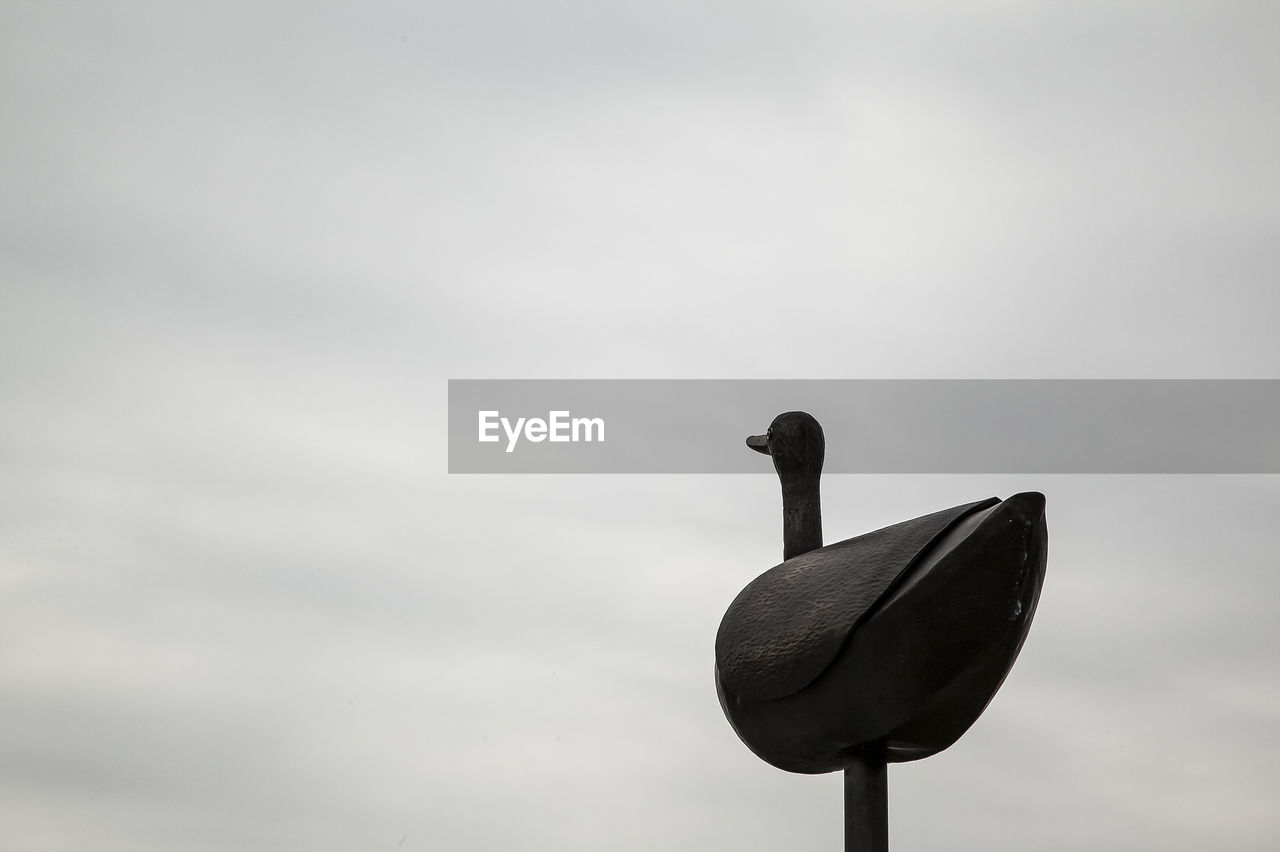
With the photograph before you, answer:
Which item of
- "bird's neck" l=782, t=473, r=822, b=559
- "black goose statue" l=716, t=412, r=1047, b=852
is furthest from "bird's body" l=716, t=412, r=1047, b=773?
"bird's neck" l=782, t=473, r=822, b=559

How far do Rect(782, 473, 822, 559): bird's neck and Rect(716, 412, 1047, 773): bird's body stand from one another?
1.84 feet

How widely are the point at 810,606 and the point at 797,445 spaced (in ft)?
4.91

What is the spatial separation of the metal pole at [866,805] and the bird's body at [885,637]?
73mm

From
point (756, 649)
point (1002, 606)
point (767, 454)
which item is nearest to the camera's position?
point (1002, 606)

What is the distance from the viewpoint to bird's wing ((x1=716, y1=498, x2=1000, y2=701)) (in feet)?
25.7

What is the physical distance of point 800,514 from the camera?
9.25 metres

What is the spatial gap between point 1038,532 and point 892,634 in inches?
37.3

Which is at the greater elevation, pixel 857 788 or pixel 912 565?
pixel 912 565

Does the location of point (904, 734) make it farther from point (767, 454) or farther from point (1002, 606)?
point (767, 454)

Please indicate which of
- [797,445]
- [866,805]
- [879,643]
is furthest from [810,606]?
[797,445]

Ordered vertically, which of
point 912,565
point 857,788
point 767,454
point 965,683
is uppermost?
point 767,454

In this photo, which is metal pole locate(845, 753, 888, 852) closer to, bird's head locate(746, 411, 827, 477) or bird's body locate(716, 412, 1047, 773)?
bird's body locate(716, 412, 1047, 773)

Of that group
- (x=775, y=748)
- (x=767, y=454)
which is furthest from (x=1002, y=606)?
(x=767, y=454)

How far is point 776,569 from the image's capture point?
8.65m
